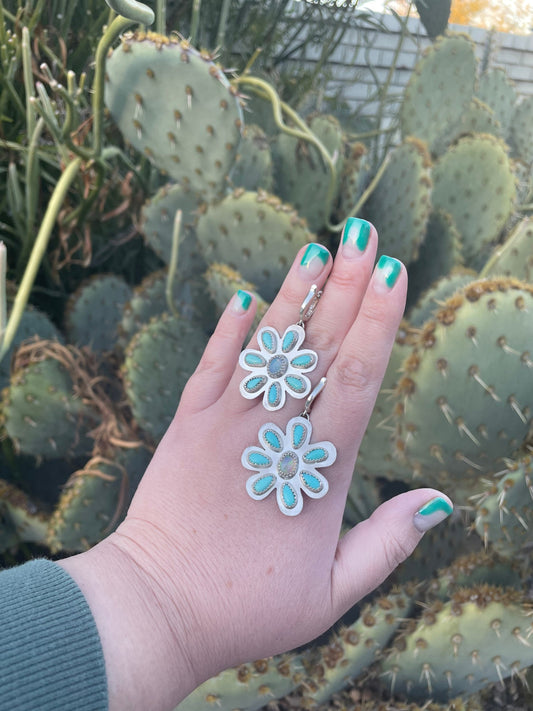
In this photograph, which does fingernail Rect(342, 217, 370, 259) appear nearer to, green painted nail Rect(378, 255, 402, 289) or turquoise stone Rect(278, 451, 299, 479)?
green painted nail Rect(378, 255, 402, 289)

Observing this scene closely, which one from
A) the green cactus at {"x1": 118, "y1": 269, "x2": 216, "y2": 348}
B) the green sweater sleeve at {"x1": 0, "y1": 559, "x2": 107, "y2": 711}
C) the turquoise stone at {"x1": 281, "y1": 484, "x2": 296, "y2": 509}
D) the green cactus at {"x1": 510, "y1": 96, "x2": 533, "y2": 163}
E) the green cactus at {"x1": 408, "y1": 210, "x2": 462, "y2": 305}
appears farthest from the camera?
the green cactus at {"x1": 510, "y1": 96, "x2": 533, "y2": 163}

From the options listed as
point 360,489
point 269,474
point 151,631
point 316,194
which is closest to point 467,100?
point 316,194

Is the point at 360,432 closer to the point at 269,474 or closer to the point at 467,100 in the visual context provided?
the point at 269,474

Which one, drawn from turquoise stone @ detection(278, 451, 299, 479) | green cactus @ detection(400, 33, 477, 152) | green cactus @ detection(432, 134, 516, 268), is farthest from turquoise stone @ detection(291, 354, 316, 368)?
green cactus @ detection(400, 33, 477, 152)

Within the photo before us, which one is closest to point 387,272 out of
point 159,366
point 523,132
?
point 159,366

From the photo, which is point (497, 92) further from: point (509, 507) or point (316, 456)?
point (316, 456)
